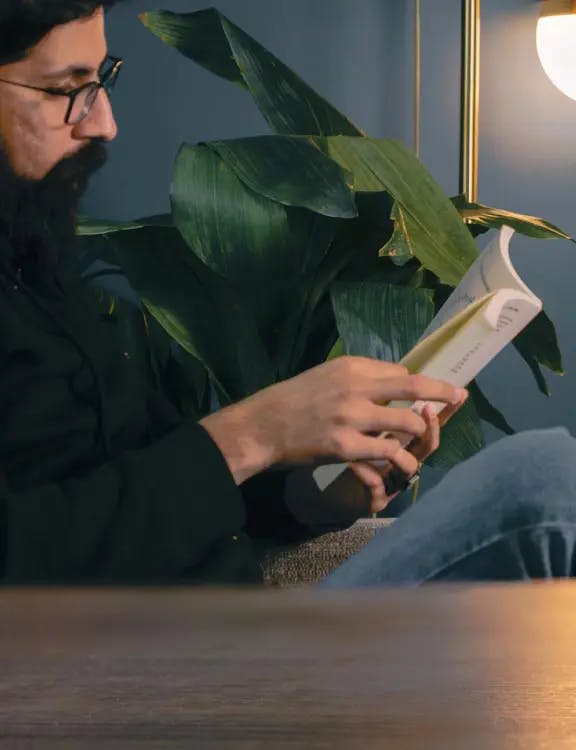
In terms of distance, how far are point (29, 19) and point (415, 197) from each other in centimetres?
37

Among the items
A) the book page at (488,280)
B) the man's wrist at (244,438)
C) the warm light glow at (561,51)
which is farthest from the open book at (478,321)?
the warm light glow at (561,51)

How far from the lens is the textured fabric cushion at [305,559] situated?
37.4 inches

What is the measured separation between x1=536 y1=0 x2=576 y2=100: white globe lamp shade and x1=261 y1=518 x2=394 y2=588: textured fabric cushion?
840mm

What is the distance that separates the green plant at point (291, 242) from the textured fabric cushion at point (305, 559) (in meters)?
0.15

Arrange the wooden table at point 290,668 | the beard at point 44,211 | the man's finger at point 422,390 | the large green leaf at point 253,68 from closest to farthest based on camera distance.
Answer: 1. the wooden table at point 290,668
2. the man's finger at point 422,390
3. the beard at point 44,211
4. the large green leaf at point 253,68

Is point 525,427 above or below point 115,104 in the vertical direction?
below

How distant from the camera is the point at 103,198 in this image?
5.67 feet

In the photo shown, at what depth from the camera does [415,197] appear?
1.01 meters

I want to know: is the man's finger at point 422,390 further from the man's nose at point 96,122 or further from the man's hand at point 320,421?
the man's nose at point 96,122

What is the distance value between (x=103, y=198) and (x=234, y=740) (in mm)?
1575

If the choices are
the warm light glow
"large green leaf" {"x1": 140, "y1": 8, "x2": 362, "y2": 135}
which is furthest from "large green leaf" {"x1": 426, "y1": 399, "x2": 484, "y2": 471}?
the warm light glow

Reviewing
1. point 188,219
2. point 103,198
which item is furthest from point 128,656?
point 103,198

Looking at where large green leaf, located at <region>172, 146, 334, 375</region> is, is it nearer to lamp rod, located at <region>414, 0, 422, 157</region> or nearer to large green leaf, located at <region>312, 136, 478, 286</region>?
large green leaf, located at <region>312, 136, 478, 286</region>

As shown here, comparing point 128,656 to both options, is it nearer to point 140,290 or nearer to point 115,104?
point 140,290
